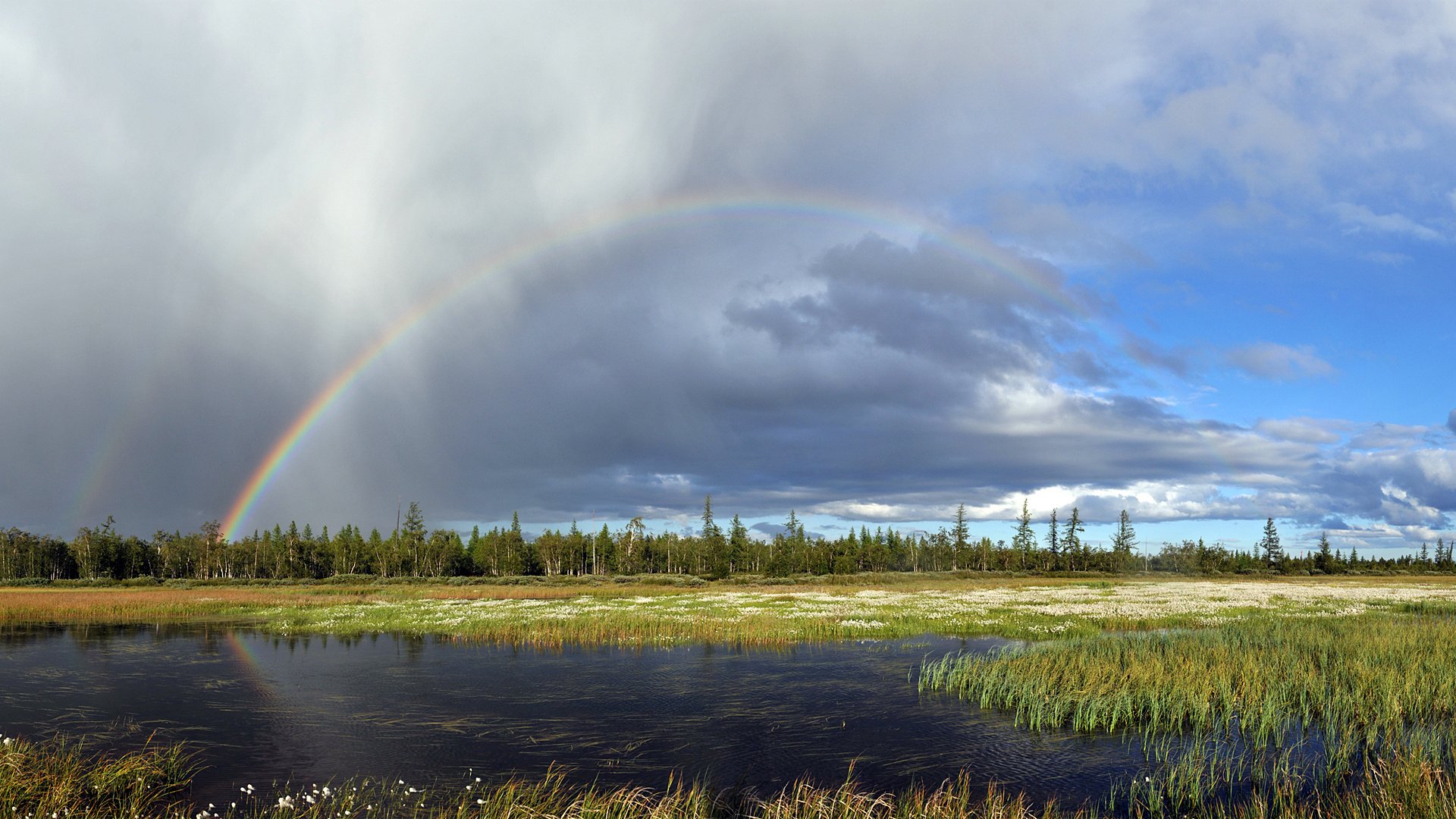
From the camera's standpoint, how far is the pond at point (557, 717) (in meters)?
17.8

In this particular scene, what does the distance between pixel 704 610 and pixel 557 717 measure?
97.4 feet

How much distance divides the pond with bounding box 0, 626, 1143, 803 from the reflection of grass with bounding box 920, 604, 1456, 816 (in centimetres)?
162

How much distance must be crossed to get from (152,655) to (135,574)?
146m

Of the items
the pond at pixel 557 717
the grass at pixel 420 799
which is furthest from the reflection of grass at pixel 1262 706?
the grass at pixel 420 799

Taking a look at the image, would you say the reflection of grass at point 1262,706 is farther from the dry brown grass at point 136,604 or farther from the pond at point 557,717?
the dry brown grass at point 136,604

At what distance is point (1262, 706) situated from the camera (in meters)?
22.2

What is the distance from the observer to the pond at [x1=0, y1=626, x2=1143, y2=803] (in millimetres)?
17812

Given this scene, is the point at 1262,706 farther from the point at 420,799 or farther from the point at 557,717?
the point at 420,799

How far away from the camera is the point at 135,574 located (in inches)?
5984

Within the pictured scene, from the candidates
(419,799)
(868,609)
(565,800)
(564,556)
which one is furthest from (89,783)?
(564,556)

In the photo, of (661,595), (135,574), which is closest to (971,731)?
(661,595)

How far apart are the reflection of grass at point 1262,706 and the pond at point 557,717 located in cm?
162

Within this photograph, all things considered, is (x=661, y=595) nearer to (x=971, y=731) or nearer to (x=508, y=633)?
(x=508, y=633)

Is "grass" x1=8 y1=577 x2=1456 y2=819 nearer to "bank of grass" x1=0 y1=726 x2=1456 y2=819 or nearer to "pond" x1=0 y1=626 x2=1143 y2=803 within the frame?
"bank of grass" x1=0 y1=726 x2=1456 y2=819
